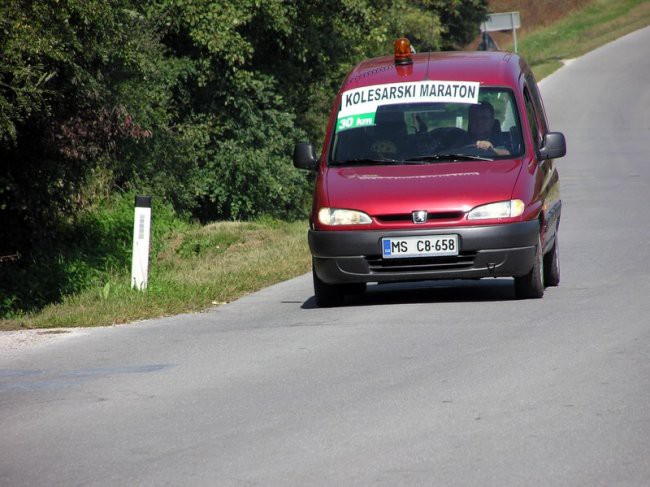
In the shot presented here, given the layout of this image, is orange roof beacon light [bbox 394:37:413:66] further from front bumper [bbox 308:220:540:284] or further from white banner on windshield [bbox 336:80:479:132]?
front bumper [bbox 308:220:540:284]

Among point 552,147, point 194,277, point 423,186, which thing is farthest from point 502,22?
point 423,186

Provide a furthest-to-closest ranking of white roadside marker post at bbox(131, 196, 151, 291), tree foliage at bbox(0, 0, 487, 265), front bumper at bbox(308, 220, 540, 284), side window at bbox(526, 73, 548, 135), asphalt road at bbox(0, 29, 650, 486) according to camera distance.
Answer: tree foliage at bbox(0, 0, 487, 265), white roadside marker post at bbox(131, 196, 151, 291), side window at bbox(526, 73, 548, 135), front bumper at bbox(308, 220, 540, 284), asphalt road at bbox(0, 29, 650, 486)

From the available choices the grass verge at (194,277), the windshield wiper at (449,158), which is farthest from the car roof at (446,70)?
the grass verge at (194,277)

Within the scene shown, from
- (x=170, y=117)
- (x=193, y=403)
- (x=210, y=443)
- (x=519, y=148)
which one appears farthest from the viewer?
(x=170, y=117)

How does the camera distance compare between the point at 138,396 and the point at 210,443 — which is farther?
the point at 138,396

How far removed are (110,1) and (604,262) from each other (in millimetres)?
6035

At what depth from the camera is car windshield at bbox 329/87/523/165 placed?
11.4 meters

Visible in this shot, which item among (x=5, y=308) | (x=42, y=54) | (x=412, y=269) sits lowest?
(x=5, y=308)

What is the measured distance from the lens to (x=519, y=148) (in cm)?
1141

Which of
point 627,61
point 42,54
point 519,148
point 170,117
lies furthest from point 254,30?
point 627,61

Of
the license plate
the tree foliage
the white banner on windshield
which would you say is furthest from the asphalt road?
the tree foliage

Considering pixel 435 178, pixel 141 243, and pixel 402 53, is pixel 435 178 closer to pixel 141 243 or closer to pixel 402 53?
pixel 402 53

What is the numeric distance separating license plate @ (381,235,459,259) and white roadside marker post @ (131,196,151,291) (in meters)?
3.34

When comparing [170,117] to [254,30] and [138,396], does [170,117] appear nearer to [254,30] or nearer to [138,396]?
[254,30]
